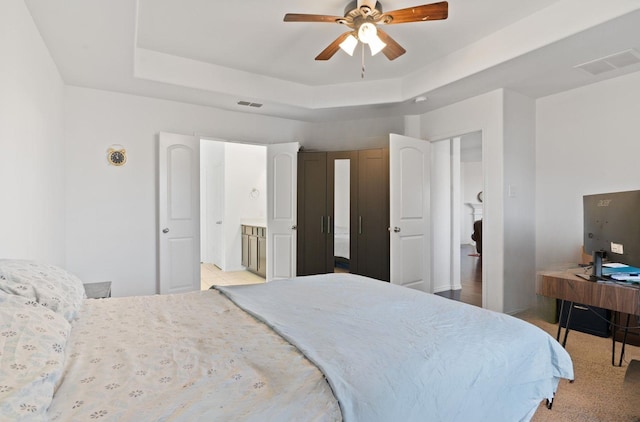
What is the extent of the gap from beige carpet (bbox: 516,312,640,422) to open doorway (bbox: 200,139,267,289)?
4.64 metres

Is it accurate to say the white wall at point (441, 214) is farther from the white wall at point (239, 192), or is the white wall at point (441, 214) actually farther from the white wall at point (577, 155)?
the white wall at point (239, 192)

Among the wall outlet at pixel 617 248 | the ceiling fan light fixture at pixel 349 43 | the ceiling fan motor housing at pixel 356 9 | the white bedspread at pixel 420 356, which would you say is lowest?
the white bedspread at pixel 420 356

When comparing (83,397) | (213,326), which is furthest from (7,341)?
(213,326)

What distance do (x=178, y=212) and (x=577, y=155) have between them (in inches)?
170

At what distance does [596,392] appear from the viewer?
2.16 m

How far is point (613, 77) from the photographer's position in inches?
133

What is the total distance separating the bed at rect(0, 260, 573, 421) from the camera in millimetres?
883

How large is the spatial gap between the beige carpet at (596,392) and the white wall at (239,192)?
5037 millimetres

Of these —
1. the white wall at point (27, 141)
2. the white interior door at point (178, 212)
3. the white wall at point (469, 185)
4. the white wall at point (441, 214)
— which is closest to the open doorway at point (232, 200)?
the white interior door at point (178, 212)

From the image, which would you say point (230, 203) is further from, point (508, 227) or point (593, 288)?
point (593, 288)

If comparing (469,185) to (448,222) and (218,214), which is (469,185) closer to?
(448,222)

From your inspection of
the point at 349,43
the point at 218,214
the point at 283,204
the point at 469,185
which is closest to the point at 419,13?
the point at 349,43

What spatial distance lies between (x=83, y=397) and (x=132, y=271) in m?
3.27

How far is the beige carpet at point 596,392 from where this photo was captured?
75.2 inches
